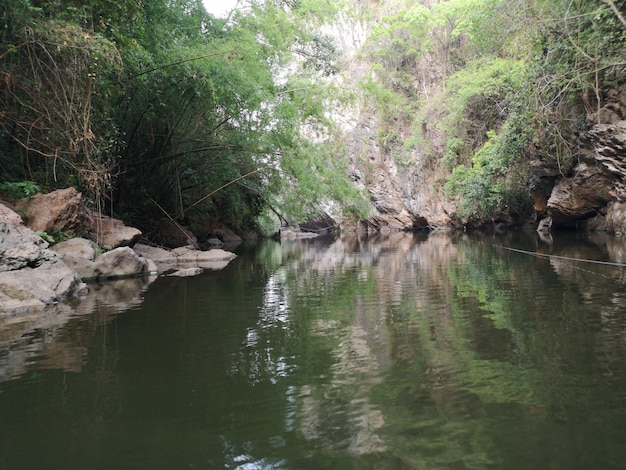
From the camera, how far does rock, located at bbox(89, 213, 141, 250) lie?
33.6 ft

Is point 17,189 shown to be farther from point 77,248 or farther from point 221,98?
point 221,98

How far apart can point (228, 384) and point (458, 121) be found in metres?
28.1

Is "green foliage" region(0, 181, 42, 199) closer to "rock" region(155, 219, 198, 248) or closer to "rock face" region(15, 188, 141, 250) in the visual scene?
"rock face" region(15, 188, 141, 250)

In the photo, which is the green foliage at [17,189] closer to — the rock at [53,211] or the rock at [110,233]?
the rock at [53,211]

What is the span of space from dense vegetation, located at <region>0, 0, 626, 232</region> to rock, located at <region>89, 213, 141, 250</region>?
62 cm

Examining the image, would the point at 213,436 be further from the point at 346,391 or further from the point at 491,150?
the point at 491,150

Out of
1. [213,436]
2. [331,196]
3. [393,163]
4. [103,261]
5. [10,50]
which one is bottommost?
[213,436]

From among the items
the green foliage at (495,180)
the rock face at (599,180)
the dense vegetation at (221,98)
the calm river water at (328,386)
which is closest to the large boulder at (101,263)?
the dense vegetation at (221,98)

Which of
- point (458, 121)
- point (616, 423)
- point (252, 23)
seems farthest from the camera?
point (458, 121)

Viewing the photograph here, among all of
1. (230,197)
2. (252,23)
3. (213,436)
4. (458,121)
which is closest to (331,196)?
(230,197)

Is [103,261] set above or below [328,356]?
above

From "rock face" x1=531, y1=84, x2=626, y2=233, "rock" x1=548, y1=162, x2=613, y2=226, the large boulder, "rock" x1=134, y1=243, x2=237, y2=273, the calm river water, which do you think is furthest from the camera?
"rock" x1=548, y1=162, x2=613, y2=226

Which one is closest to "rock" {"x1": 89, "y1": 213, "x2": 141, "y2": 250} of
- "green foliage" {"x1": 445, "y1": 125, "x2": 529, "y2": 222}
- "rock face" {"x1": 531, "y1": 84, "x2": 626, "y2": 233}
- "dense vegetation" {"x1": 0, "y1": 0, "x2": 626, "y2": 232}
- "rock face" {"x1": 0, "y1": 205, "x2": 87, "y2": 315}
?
"dense vegetation" {"x1": 0, "y1": 0, "x2": 626, "y2": 232}

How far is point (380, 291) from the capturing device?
262 inches
